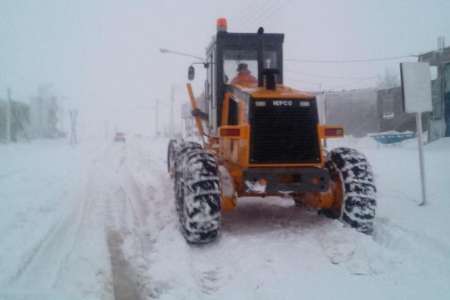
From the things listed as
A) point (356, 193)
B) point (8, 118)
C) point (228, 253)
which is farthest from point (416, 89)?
point (8, 118)

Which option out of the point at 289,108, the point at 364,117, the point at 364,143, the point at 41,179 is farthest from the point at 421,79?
the point at 364,117

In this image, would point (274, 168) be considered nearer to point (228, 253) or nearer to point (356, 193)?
point (356, 193)

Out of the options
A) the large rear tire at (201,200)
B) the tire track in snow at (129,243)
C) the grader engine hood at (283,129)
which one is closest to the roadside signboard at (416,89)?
the grader engine hood at (283,129)

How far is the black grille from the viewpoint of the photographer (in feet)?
18.6

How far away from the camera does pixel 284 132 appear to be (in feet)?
18.7

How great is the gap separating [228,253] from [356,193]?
1955 millimetres

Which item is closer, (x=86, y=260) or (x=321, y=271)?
(x=321, y=271)

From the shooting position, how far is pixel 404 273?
4.39m

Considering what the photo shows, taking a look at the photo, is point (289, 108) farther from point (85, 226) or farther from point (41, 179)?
point (41, 179)

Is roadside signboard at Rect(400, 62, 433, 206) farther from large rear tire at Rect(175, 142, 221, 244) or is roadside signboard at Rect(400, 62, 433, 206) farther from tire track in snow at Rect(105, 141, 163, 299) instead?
tire track in snow at Rect(105, 141, 163, 299)

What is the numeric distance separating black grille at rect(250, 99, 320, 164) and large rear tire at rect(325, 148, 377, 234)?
50 cm

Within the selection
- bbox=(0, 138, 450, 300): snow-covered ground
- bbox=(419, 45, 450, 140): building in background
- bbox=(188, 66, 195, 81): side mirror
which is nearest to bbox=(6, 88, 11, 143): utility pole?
bbox=(0, 138, 450, 300): snow-covered ground

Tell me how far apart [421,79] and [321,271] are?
4891 millimetres

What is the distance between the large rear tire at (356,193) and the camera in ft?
18.5
